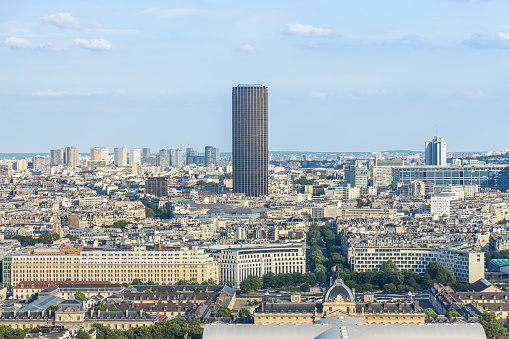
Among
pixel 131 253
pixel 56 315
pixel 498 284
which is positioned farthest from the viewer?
pixel 131 253

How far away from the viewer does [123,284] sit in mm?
93312

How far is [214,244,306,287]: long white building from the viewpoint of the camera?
99.5 metres

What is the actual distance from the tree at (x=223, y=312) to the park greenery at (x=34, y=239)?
146ft

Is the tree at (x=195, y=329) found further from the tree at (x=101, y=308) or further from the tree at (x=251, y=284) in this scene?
the tree at (x=251, y=284)

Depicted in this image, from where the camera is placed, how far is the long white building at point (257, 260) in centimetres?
9950

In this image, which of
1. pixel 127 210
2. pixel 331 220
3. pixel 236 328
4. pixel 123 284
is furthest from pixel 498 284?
pixel 127 210

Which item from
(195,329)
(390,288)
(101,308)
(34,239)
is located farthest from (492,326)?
(34,239)

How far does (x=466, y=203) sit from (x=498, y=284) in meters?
80.0

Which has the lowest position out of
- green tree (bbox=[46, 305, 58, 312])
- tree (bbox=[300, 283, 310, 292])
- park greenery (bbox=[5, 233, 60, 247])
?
tree (bbox=[300, 283, 310, 292])

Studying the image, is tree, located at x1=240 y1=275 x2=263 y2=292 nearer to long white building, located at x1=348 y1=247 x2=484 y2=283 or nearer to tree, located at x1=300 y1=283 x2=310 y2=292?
tree, located at x1=300 y1=283 x2=310 y2=292

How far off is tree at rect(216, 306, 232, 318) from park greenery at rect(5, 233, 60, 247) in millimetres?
44629

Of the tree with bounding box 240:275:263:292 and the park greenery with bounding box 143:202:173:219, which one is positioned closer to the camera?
the tree with bounding box 240:275:263:292

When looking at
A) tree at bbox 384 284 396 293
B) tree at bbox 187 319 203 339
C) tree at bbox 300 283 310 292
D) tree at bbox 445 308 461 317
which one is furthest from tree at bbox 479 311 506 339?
tree at bbox 300 283 310 292

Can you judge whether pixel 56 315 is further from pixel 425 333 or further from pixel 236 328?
pixel 425 333
